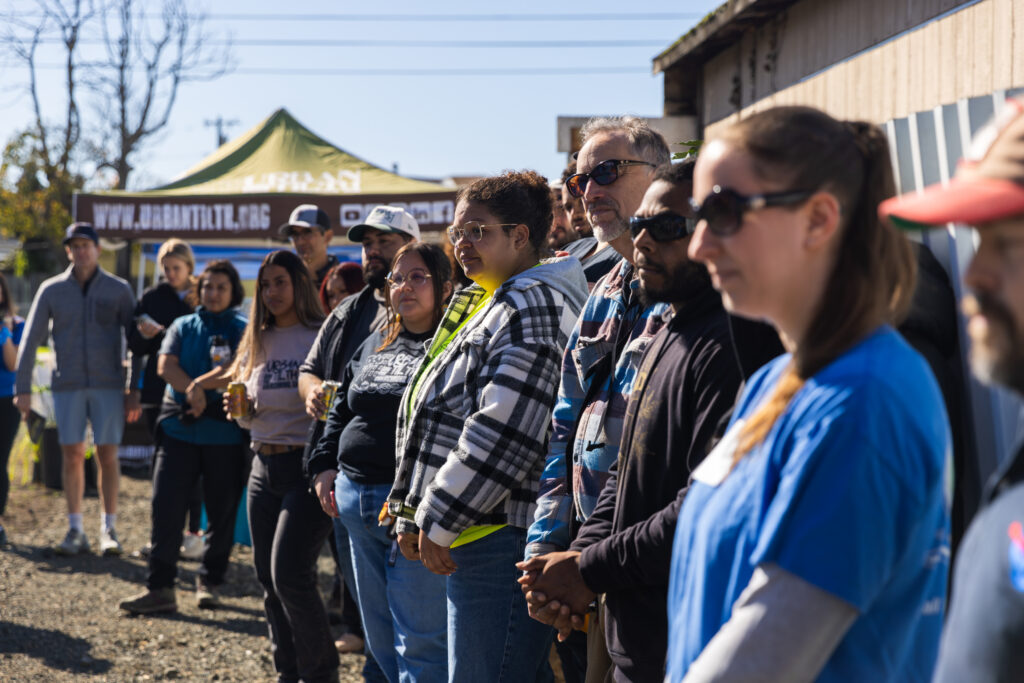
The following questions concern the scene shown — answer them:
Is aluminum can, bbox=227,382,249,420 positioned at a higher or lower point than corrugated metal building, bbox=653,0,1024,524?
lower

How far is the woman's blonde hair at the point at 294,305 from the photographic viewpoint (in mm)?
5141

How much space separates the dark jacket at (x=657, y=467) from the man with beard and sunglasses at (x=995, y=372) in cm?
86

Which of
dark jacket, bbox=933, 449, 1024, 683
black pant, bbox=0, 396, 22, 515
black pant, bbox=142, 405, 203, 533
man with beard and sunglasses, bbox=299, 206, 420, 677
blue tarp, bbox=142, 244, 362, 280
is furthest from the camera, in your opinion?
blue tarp, bbox=142, 244, 362, 280

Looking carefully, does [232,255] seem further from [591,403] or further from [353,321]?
[591,403]

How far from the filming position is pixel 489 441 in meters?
2.97

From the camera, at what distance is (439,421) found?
3186 millimetres

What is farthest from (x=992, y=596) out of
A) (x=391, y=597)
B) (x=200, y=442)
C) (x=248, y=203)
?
(x=248, y=203)

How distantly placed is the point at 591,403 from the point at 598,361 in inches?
4.5

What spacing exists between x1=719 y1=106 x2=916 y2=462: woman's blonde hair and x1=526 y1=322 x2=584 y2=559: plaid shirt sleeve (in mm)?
1229

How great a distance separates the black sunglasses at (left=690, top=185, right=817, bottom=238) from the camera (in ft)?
4.79

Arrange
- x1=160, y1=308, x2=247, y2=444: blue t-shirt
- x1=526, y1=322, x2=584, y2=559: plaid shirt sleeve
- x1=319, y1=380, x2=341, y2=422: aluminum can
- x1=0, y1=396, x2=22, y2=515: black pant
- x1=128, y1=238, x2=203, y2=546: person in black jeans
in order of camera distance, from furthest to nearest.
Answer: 1. x1=0, y1=396, x2=22, y2=515: black pant
2. x1=128, y1=238, x2=203, y2=546: person in black jeans
3. x1=160, y1=308, x2=247, y2=444: blue t-shirt
4. x1=319, y1=380, x2=341, y2=422: aluminum can
5. x1=526, y1=322, x2=584, y2=559: plaid shirt sleeve

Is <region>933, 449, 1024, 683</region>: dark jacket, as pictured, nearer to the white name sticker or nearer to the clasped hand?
the white name sticker

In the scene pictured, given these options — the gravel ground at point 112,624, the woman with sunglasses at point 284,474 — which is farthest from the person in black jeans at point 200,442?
the woman with sunglasses at point 284,474

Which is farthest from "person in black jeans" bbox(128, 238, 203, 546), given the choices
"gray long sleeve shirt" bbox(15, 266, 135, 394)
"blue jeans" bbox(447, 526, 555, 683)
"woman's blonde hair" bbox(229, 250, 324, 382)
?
"blue jeans" bbox(447, 526, 555, 683)
